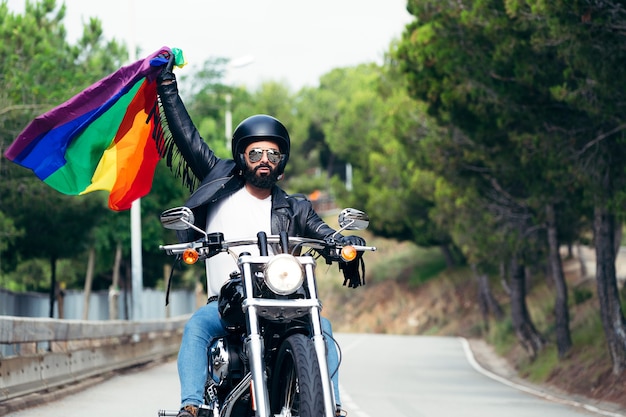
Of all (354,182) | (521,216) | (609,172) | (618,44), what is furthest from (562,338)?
(354,182)

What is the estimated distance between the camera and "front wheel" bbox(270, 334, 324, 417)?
583 cm

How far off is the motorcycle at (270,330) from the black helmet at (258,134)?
59 cm

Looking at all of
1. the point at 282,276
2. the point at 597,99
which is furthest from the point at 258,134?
the point at 597,99

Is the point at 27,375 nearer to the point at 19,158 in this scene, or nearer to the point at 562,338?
the point at 19,158

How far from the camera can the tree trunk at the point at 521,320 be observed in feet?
97.3

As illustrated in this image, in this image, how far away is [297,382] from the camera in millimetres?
5941

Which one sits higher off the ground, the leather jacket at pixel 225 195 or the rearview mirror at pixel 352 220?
the leather jacket at pixel 225 195

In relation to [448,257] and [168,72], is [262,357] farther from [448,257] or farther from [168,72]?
[448,257]

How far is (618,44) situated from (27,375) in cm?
866

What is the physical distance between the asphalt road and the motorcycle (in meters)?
6.24

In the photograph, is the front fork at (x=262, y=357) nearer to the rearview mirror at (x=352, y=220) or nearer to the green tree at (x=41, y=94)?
the rearview mirror at (x=352, y=220)

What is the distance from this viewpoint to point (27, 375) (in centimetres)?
1427

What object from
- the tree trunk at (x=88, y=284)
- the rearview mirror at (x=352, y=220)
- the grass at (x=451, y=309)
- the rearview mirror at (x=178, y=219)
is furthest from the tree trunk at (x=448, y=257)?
the rearview mirror at (x=178, y=219)

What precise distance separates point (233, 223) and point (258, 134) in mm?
570
